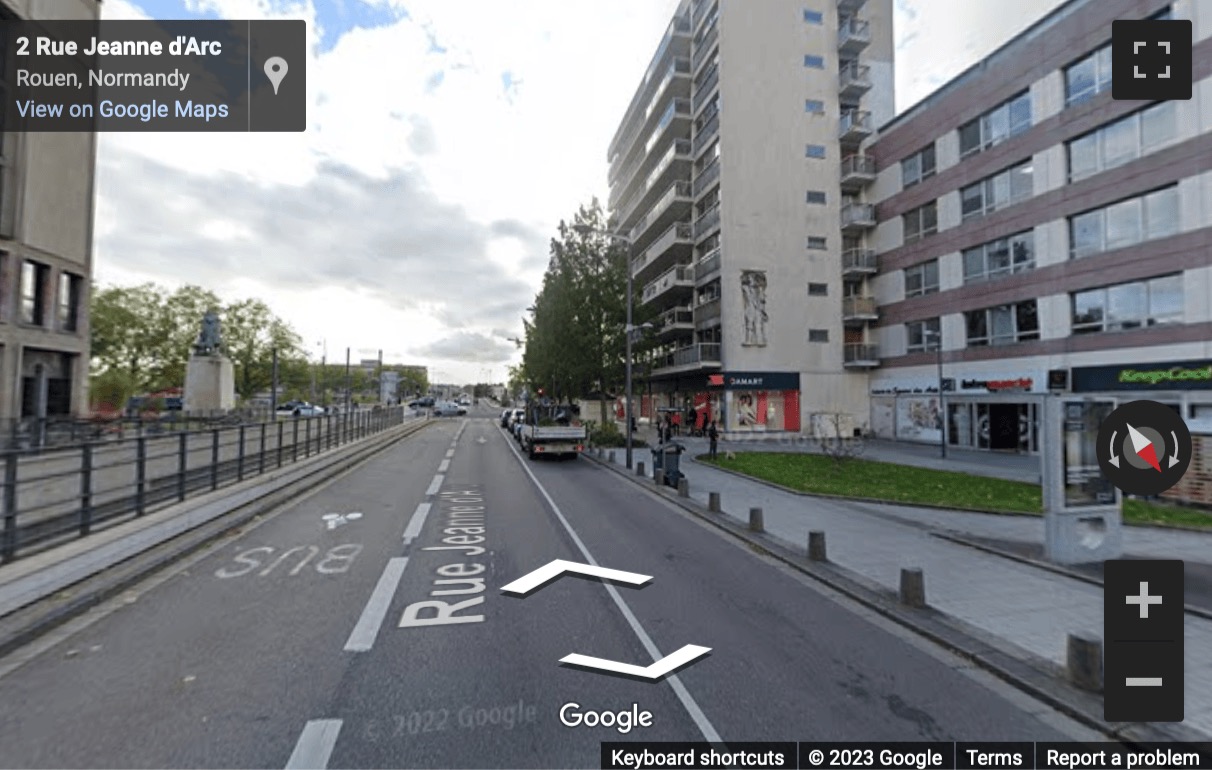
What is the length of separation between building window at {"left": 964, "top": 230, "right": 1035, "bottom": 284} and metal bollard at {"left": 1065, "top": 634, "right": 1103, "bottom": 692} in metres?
25.2

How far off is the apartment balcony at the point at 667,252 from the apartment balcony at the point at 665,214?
91cm

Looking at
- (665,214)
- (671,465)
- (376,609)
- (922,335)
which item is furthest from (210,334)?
(922,335)

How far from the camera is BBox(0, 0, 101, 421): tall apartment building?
2580 cm

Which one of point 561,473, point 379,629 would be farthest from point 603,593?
point 561,473

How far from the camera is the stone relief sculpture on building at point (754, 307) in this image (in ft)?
103

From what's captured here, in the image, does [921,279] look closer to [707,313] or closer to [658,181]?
A: [707,313]

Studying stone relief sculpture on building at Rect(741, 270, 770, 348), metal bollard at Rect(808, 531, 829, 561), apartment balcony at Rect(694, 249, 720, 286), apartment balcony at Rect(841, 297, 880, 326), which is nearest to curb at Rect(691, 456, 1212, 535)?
metal bollard at Rect(808, 531, 829, 561)

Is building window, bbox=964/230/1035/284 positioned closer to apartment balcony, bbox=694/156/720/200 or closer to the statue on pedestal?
apartment balcony, bbox=694/156/720/200

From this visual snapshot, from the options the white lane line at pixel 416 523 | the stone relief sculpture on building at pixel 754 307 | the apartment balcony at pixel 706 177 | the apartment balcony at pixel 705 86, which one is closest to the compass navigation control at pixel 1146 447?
the white lane line at pixel 416 523

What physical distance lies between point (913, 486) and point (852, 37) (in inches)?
1209

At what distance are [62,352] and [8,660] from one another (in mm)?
34866

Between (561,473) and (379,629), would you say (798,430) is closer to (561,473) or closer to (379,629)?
(561,473)

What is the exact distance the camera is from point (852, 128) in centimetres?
3253

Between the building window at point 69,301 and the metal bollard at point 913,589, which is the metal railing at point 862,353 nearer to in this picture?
the metal bollard at point 913,589
